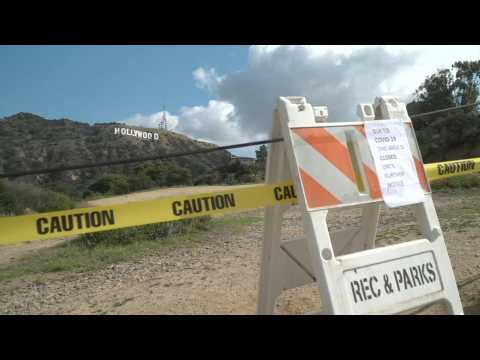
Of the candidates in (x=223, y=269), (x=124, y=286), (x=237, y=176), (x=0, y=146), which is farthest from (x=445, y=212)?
(x=0, y=146)

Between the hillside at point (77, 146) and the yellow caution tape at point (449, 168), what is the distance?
37368mm

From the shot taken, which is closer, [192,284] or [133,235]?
[192,284]

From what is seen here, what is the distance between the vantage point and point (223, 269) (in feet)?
18.7

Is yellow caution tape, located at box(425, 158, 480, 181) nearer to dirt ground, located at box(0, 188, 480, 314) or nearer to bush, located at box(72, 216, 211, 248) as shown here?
dirt ground, located at box(0, 188, 480, 314)

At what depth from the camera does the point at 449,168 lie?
3.17m

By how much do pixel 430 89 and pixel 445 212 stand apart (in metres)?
32.6

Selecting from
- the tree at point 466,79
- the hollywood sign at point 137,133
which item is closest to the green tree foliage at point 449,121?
the tree at point 466,79

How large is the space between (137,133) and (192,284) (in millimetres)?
65592

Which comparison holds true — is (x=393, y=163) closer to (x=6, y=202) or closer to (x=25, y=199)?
(x=6, y=202)

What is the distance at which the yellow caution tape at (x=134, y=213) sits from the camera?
5.87 feet

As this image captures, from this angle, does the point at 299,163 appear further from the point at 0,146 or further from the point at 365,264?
the point at 0,146

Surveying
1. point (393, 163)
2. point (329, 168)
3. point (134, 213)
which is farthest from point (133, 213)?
point (393, 163)

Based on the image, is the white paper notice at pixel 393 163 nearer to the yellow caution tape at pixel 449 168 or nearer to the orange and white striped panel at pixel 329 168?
the orange and white striped panel at pixel 329 168

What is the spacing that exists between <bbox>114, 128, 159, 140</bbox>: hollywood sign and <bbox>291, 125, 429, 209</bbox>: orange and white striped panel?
65.6 meters
